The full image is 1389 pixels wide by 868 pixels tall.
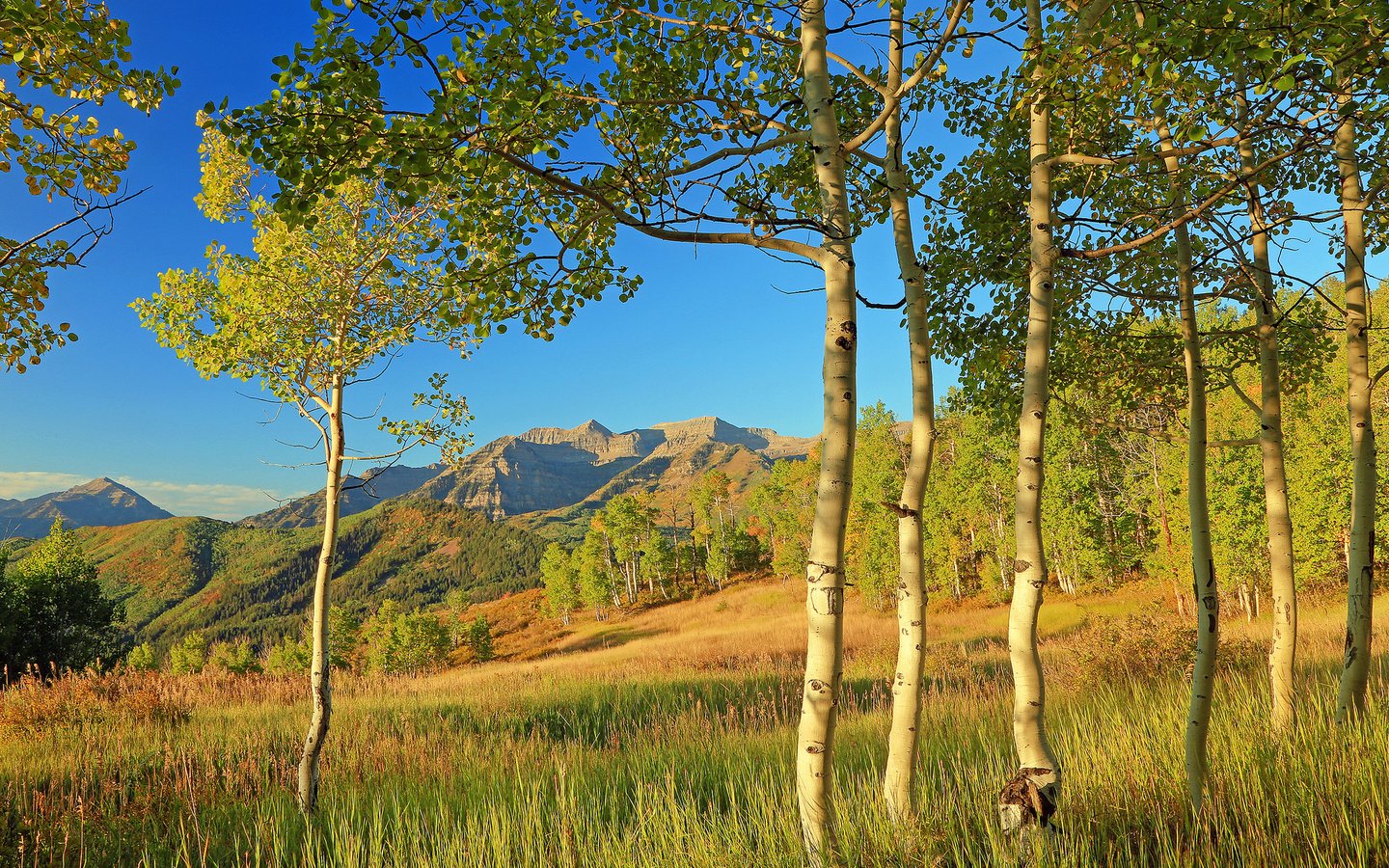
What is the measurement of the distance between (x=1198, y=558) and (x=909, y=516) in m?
2.02

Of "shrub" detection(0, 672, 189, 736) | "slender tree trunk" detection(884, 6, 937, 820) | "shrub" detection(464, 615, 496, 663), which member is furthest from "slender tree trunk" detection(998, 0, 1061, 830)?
"shrub" detection(464, 615, 496, 663)

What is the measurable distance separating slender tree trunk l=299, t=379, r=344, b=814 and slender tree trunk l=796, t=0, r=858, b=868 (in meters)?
4.72

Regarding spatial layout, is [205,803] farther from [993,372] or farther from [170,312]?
[993,372]

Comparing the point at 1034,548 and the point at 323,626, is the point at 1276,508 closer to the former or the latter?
the point at 1034,548

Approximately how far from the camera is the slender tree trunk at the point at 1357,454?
5.03 metres

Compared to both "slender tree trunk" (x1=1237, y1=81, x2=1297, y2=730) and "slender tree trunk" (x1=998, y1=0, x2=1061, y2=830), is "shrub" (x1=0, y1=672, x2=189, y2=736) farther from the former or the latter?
"slender tree trunk" (x1=1237, y1=81, x2=1297, y2=730)

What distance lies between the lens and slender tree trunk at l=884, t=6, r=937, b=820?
390cm

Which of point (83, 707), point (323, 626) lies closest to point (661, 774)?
point (323, 626)

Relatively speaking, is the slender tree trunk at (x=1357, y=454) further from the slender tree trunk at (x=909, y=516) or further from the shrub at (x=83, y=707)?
the shrub at (x=83, y=707)

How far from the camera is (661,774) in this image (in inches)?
270

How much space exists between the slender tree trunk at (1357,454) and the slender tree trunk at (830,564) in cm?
454

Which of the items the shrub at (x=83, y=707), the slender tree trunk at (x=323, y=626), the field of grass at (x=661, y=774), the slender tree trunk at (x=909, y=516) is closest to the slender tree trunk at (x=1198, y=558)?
the field of grass at (x=661, y=774)

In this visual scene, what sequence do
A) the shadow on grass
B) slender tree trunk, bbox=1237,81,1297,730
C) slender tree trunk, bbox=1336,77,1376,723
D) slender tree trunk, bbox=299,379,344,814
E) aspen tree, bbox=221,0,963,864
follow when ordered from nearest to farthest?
aspen tree, bbox=221,0,963,864, slender tree trunk, bbox=1336,77,1376,723, slender tree trunk, bbox=1237,81,1297,730, slender tree trunk, bbox=299,379,344,814, the shadow on grass

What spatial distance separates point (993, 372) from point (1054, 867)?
5215mm
